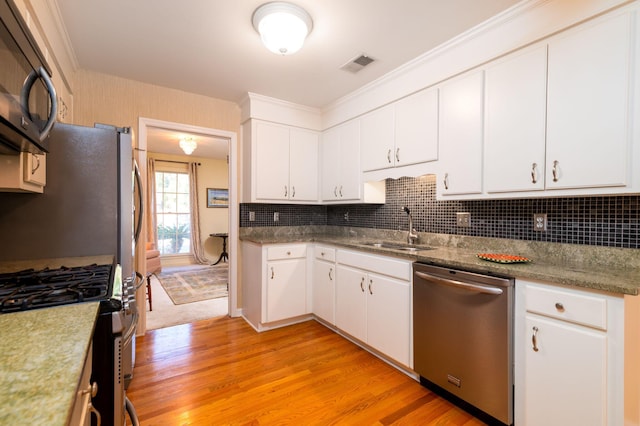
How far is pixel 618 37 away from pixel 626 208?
2.91ft

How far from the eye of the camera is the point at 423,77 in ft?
7.75

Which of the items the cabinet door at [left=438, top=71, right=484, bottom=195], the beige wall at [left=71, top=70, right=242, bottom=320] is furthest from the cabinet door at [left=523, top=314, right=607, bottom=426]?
the beige wall at [left=71, top=70, right=242, bottom=320]

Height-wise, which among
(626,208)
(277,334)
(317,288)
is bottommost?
(277,334)

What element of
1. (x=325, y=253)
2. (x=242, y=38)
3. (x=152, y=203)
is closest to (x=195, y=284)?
(x=152, y=203)

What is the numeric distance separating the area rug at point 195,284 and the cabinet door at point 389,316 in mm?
2585

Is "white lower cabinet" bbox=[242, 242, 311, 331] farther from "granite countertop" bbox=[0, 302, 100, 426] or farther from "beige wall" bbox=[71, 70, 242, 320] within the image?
"granite countertop" bbox=[0, 302, 100, 426]

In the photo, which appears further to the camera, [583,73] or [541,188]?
[541,188]

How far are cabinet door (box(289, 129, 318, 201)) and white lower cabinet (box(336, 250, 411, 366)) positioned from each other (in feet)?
3.38

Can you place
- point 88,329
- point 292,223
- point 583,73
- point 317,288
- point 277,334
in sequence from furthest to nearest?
point 292,223
point 317,288
point 277,334
point 583,73
point 88,329

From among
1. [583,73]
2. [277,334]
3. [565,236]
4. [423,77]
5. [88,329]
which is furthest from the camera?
[277,334]

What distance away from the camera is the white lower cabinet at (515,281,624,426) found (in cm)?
125

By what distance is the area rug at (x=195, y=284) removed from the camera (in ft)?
13.8

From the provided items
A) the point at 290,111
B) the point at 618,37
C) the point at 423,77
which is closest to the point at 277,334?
the point at 290,111

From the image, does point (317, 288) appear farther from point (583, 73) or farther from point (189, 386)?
point (583, 73)
